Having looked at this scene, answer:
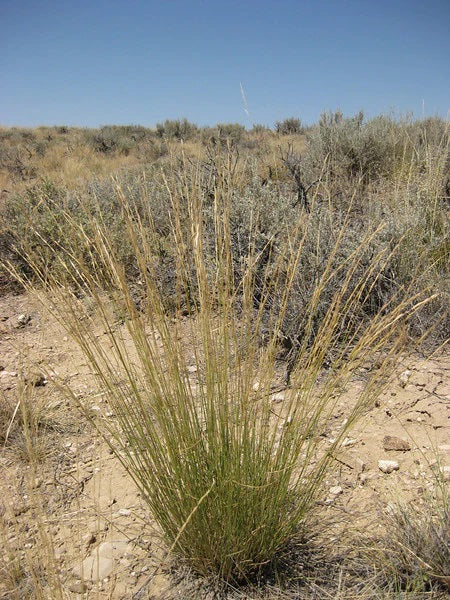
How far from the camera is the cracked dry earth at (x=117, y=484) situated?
1686 millimetres

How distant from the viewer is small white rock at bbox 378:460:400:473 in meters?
2.08

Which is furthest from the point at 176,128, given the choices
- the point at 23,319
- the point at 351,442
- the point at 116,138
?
the point at 351,442

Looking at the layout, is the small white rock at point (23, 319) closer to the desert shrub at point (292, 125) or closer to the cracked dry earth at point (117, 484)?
the cracked dry earth at point (117, 484)

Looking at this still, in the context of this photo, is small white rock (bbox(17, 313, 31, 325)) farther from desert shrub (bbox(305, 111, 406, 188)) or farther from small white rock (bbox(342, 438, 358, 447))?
desert shrub (bbox(305, 111, 406, 188))

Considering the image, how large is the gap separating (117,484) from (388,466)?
1.28 metres

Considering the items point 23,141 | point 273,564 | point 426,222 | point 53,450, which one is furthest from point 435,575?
point 23,141

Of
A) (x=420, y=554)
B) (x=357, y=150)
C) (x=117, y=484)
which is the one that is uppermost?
(x=357, y=150)

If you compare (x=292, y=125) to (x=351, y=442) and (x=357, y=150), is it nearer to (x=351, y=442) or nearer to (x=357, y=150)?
(x=357, y=150)

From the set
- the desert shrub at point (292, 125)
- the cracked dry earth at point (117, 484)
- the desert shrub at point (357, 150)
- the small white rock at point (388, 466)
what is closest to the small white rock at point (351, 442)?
the cracked dry earth at point (117, 484)

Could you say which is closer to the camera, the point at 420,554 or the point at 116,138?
the point at 420,554

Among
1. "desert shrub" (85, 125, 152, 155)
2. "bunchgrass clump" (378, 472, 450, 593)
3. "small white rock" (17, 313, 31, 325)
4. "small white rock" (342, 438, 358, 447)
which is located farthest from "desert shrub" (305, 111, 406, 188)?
"desert shrub" (85, 125, 152, 155)

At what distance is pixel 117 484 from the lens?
7.19 feet

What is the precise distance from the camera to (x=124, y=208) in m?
1.34

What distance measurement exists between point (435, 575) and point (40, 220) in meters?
4.81
